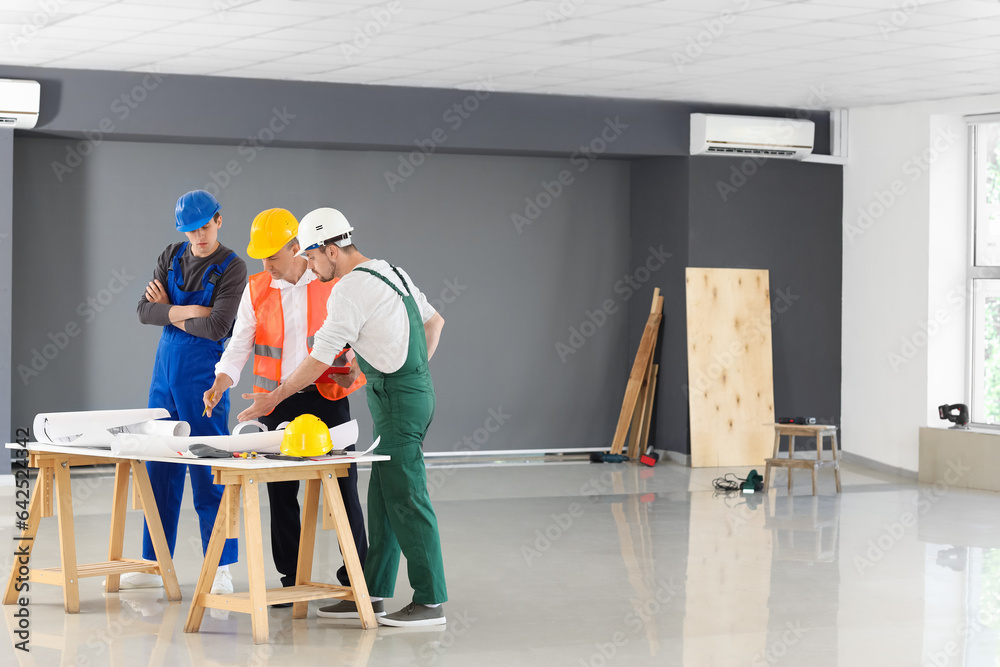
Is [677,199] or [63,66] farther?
[677,199]

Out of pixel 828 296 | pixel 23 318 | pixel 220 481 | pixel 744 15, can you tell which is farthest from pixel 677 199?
pixel 220 481

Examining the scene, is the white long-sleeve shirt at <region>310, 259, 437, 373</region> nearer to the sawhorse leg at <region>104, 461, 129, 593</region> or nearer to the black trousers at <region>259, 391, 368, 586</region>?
the black trousers at <region>259, 391, 368, 586</region>

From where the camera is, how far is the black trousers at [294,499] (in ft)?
14.5


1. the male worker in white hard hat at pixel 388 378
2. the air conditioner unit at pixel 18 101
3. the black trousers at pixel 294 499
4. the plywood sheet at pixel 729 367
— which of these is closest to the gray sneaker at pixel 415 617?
the male worker in white hard hat at pixel 388 378

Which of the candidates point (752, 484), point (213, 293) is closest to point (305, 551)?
point (213, 293)

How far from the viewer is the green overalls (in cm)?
406

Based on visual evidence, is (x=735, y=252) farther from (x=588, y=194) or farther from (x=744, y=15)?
(x=744, y=15)

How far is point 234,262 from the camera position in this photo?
480cm

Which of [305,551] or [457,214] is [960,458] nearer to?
[457,214]

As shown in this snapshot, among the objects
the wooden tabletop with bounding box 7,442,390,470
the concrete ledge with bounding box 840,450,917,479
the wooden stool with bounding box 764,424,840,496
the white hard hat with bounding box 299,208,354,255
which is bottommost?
the concrete ledge with bounding box 840,450,917,479

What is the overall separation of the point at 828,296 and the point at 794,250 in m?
0.48

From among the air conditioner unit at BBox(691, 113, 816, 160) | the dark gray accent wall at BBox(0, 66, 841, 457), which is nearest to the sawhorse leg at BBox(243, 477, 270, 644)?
the dark gray accent wall at BBox(0, 66, 841, 457)

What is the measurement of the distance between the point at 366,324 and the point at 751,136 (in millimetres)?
5514

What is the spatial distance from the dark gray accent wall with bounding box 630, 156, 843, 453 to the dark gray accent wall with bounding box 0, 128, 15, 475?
4.66 metres
